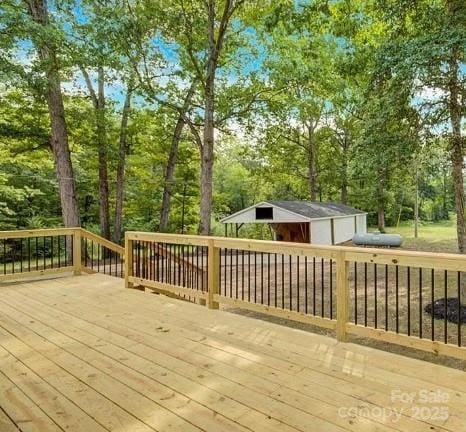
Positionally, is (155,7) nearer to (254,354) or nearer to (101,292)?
(101,292)

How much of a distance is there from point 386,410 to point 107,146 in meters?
14.5

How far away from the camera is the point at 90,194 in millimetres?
18828

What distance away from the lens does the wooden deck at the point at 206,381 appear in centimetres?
222

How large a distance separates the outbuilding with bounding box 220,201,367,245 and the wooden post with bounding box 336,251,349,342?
14802 mm

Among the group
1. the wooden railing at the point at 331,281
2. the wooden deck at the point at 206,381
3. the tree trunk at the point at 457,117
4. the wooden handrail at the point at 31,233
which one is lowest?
the wooden deck at the point at 206,381

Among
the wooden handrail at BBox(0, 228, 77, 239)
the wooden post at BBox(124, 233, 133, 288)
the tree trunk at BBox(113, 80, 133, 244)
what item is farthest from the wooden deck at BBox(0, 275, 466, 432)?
the tree trunk at BBox(113, 80, 133, 244)

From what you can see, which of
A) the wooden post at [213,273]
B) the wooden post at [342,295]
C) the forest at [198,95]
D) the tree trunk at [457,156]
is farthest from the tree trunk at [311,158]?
the wooden post at [342,295]

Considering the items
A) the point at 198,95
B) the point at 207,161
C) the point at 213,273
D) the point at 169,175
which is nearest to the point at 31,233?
the point at 213,273

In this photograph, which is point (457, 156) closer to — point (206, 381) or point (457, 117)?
point (457, 117)

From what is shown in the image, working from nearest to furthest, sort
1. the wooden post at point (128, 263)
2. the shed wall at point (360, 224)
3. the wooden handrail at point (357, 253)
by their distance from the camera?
the wooden handrail at point (357, 253) < the wooden post at point (128, 263) < the shed wall at point (360, 224)

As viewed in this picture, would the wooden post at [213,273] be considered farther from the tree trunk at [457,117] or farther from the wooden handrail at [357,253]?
the tree trunk at [457,117]

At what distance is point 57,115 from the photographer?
10.0 m

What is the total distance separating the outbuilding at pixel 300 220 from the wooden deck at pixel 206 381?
48.6ft

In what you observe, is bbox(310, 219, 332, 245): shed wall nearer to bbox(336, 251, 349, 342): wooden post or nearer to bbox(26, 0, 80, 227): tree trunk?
bbox(26, 0, 80, 227): tree trunk
